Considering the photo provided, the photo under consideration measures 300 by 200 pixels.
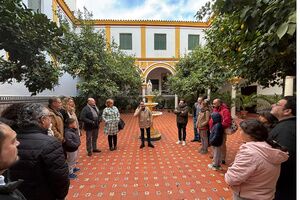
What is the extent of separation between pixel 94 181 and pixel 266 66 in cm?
409

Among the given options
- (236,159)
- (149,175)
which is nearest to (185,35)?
(149,175)

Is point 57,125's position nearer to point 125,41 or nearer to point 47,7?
Result: point 47,7

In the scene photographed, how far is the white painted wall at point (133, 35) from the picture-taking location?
22.2 meters

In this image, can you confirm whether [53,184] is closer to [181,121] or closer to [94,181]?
[94,181]

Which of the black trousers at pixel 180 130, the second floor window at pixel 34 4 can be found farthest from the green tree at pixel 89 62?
the black trousers at pixel 180 130

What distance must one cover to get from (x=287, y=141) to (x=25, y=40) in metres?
3.63

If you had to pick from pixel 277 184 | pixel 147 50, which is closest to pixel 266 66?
pixel 277 184

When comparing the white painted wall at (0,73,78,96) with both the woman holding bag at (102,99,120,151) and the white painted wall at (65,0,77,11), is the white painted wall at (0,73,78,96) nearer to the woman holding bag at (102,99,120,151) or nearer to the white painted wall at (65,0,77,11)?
the woman holding bag at (102,99,120,151)

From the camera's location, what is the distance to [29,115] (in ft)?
7.66

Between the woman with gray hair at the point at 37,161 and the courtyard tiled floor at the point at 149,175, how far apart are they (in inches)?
85.5

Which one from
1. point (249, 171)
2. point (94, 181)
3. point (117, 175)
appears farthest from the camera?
point (117, 175)

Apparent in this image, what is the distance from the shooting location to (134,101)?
20609mm

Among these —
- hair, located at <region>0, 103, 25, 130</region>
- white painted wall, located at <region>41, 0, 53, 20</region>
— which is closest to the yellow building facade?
white painted wall, located at <region>41, 0, 53, 20</region>

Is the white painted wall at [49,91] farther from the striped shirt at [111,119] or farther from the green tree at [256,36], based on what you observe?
the green tree at [256,36]
